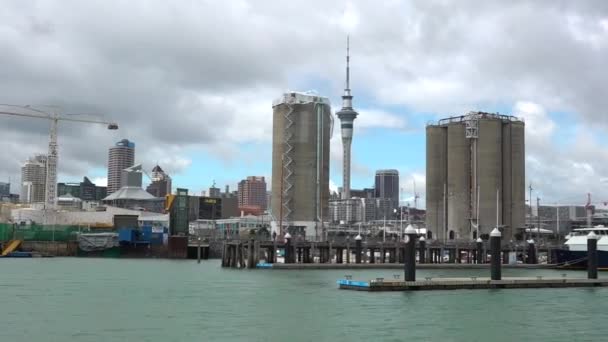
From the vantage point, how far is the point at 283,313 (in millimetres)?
57594

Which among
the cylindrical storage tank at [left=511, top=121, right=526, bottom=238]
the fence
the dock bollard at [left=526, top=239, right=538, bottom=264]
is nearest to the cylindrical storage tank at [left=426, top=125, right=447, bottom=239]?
the cylindrical storage tank at [left=511, top=121, right=526, bottom=238]

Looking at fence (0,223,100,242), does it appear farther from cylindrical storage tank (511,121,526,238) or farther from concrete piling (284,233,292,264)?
cylindrical storage tank (511,121,526,238)

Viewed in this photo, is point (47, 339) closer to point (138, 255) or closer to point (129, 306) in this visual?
point (129, 306)

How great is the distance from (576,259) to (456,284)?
6145 centimetres

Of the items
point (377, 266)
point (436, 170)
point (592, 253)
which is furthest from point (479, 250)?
point (592, 253)

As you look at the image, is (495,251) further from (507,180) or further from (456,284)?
(507,180)

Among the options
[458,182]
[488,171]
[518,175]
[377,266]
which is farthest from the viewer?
[518,175]

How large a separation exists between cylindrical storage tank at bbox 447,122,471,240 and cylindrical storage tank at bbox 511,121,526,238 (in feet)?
30.0

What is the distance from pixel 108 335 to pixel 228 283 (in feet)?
140

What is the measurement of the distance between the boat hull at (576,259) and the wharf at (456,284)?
1609 inches

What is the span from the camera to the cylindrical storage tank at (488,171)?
157125mm

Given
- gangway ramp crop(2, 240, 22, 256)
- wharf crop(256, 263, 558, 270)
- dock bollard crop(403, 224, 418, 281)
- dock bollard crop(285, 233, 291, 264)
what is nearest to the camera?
dock bollard crop(403, 224, 418, 281)

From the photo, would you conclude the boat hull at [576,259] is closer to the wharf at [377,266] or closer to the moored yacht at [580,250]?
the moored yacht at [580,250]

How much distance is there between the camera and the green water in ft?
154
